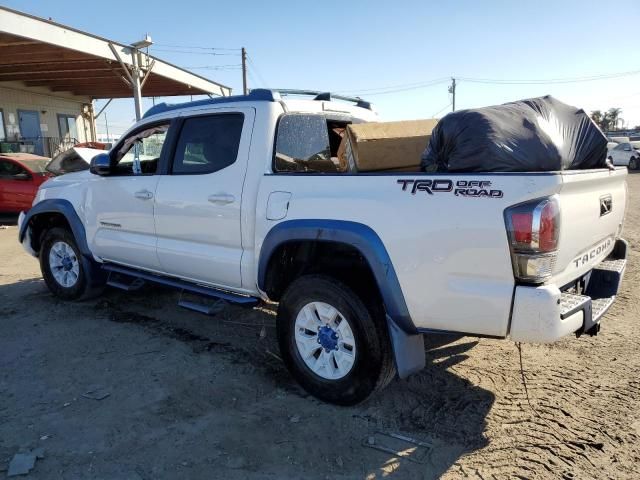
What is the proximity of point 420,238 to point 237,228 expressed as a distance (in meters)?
1.53

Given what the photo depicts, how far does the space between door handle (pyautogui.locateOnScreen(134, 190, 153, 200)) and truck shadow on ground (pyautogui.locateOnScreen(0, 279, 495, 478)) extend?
4.23 ft

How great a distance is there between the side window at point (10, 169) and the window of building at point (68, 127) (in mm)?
12032

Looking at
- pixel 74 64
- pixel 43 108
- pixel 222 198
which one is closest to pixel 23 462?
pixel 222 198

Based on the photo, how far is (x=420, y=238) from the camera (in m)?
2.79

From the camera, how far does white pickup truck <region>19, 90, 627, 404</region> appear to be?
2586 millimetres

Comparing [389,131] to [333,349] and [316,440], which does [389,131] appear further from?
[316,440]

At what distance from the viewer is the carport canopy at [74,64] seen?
44.6ft

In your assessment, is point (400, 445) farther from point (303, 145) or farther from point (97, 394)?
point (303, 145)

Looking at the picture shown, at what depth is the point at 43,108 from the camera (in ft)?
70.6

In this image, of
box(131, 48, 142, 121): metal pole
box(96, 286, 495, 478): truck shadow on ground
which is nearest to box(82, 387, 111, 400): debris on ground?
box(96, 286, 495, 478): truck shadow on ground

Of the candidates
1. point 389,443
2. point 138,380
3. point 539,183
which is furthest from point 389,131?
point 138,380

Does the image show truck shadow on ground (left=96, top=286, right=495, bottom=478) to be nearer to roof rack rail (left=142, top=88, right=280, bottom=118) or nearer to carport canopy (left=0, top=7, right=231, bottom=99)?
roof rack rail (left=142, top=88, right=280, bottom=118)

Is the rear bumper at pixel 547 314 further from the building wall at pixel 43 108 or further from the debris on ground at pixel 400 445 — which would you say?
the building wall at pixel 43 108

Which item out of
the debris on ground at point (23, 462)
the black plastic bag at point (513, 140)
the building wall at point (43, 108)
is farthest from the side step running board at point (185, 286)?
the building wall at point (43, 108)
